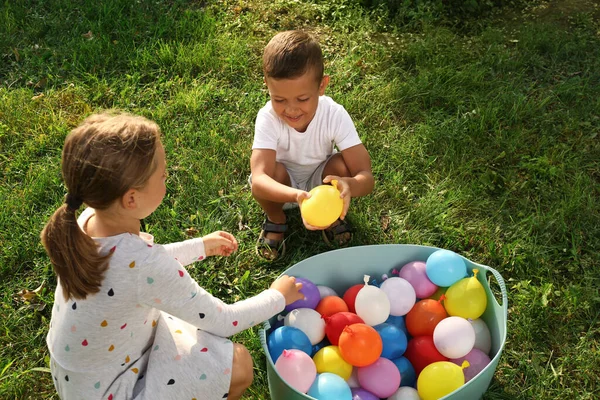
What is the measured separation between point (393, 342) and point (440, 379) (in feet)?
0.84

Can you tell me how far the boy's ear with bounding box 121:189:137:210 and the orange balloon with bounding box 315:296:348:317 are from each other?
864mm

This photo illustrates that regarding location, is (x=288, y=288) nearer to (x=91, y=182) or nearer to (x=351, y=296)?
(x=351, y=296)

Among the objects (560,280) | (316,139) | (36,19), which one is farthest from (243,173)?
(36,19)

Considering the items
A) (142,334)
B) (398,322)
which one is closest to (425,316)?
(398,322)

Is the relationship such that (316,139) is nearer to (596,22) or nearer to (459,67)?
(459,67)

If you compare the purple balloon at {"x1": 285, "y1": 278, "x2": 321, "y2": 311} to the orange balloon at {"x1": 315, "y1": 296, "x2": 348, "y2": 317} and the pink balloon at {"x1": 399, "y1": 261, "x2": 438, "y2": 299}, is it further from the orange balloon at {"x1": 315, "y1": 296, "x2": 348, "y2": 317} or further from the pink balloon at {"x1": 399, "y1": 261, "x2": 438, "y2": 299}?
the pink balloon at {"x1": 399, "y1": 261, "x2": 438, "y2": 299}

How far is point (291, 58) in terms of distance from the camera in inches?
88.7

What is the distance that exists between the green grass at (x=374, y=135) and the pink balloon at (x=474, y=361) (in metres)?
0.13

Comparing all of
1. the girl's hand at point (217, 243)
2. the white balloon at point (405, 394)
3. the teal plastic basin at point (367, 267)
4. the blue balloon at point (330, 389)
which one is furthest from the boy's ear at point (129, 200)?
the white balloon at point (405, 394)

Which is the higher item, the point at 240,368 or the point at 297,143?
the point at 297,143

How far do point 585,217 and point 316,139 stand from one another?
4.06ft

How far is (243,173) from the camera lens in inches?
116

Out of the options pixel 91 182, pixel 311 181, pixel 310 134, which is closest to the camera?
pixel 91 182

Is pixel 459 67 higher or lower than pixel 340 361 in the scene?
higher
